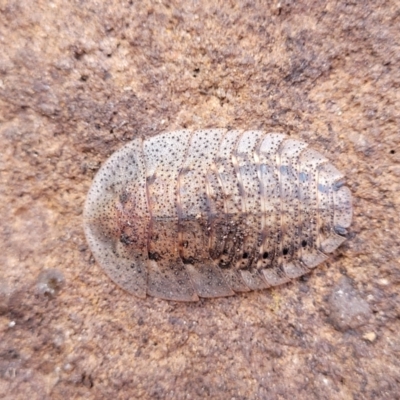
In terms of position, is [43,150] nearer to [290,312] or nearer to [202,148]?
[202,148]

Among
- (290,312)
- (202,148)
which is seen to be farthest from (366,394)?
(202,148)

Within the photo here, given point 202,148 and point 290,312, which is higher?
point 202,148

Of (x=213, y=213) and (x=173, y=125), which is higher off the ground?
(x=173, y=125)

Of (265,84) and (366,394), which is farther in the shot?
(265,84)
